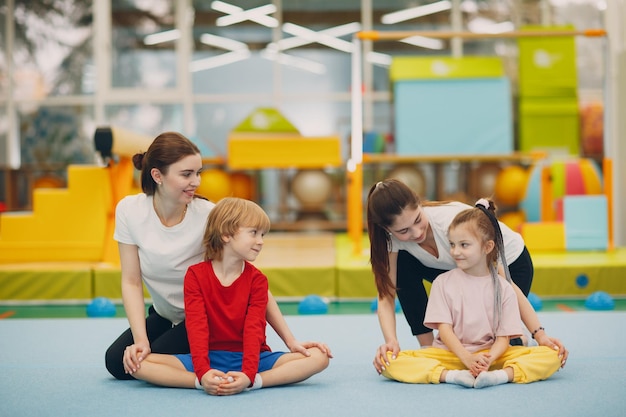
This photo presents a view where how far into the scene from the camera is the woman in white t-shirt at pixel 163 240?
228cm

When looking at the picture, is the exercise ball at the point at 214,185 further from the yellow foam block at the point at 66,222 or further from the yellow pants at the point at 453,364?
the yellow pants at the point at 453,364

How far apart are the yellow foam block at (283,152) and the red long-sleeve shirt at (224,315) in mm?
4425

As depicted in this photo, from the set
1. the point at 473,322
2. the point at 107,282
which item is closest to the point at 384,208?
the point at 473,322

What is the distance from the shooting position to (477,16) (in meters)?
8.27

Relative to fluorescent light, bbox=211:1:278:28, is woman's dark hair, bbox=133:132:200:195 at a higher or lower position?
lower

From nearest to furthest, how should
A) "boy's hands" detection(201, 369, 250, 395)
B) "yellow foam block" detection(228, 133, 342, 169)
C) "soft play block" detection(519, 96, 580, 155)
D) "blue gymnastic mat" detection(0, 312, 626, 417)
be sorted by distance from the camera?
"blue gymnastic mat" detection(0, 312, 626, 417) → "boy's hands" detection(201, 369, 250, 395) → "yellow foam block" detection(228, 133, 342, 169) → "soft play block" detection(519, 96, 580, 155)

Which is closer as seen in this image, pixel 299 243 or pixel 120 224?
pixel 120 224

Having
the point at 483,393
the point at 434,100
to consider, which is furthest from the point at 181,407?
the point at 434,100

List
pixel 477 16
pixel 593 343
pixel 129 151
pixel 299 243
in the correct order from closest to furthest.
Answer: pixel 593 343
pixel 129 151
pixel 299 243
pixel 477 16

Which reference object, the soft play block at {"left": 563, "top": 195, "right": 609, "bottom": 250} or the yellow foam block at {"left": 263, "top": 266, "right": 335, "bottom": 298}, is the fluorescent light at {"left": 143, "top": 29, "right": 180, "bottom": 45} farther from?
the soft play block at {"left": 563, "top": 195, "right": 609, "bottom": 250}

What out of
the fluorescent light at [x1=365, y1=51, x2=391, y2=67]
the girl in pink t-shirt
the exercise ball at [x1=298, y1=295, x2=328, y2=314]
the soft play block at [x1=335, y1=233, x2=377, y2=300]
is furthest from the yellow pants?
the fluorescent light at [x1=365, y1=51, x2=391, y2=67]

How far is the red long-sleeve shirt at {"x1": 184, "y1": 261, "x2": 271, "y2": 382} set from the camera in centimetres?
212

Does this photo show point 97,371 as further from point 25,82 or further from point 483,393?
point 25,82

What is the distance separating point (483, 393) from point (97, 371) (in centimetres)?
123
